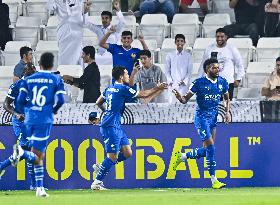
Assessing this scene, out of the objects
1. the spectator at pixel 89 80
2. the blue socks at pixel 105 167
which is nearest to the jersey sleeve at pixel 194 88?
the blue socks at pixel 105 167

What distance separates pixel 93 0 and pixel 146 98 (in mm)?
5887

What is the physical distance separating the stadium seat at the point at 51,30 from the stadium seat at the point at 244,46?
382 cm

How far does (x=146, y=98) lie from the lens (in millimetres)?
20297

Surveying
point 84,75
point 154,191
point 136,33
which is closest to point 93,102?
point 84,75

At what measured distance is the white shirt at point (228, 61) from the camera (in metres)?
21.5

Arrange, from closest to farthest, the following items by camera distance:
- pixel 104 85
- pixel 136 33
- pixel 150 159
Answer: pixel 150 159
pixel 104 85
pixel 136 33

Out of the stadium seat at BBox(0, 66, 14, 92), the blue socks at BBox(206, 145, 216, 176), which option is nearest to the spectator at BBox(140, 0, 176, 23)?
the stadium seat at BBox(0, 66, 14, 92)

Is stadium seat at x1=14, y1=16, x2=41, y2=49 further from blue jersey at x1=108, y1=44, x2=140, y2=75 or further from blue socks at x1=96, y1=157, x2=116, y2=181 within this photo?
blue socks at x1=96, y1=157, x2=116, y2=181

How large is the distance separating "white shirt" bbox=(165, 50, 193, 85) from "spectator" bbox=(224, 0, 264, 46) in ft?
7.27

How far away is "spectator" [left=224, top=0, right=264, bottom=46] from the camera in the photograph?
23.9 m

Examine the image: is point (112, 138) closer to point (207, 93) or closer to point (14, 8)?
point (207, 93)

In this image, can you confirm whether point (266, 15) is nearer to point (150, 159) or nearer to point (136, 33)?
point (136, 33)

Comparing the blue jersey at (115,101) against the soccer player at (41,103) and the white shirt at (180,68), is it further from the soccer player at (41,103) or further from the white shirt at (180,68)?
the white shirt at (180,68)

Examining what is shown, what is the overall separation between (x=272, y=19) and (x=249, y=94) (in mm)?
2239
